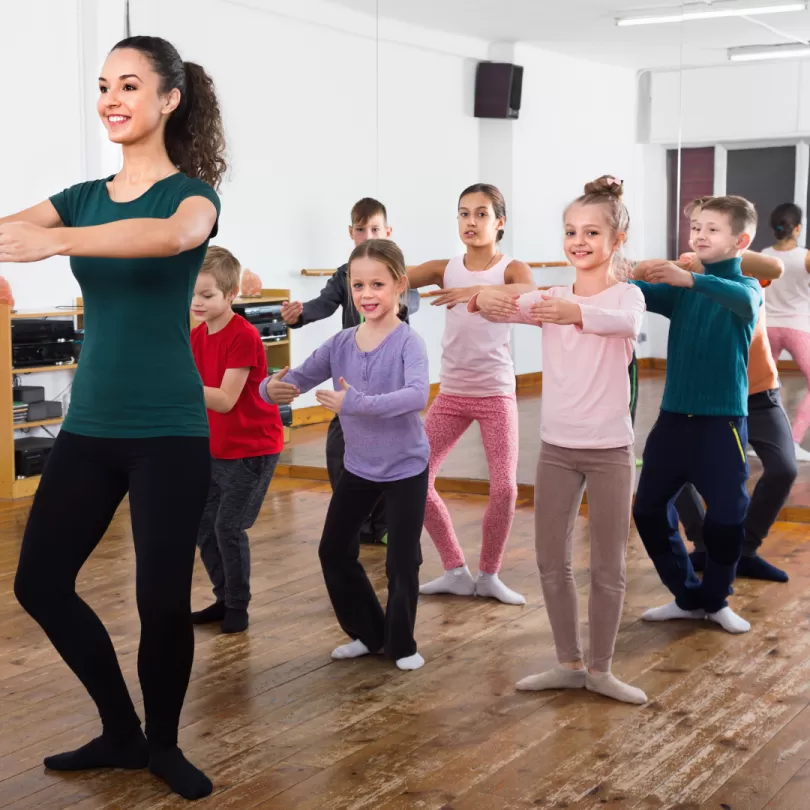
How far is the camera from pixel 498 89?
20.4 feet

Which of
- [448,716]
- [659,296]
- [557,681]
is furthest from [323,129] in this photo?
[448,716]

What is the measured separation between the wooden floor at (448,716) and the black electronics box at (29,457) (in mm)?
1863

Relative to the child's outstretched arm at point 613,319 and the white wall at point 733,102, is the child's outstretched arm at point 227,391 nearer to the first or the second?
the child's outstretched arm at point 613,319

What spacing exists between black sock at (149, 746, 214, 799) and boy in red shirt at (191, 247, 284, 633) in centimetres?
118

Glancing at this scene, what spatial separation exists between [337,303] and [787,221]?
2.30m

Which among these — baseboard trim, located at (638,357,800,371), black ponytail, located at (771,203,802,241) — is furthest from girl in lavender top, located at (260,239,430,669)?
black ponytail, located at (771,203,802,241)

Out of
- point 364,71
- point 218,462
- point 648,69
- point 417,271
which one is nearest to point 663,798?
point 218,462

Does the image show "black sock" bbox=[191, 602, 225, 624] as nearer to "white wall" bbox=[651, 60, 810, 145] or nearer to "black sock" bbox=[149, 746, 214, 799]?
"black sock" bbox=[149, 746, 214, 799]

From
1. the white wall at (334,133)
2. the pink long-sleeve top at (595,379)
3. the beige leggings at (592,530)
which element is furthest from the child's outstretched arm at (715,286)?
the white wall at (334,133)

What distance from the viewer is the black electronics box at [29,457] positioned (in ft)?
19.9

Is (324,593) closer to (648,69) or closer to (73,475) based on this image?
(73,475)

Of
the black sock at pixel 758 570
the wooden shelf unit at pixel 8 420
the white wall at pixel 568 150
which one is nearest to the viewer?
the black sock at pixel 758 570

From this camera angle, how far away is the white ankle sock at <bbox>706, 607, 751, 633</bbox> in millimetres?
3719

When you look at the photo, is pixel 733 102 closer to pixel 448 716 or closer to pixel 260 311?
pixel 260 311
